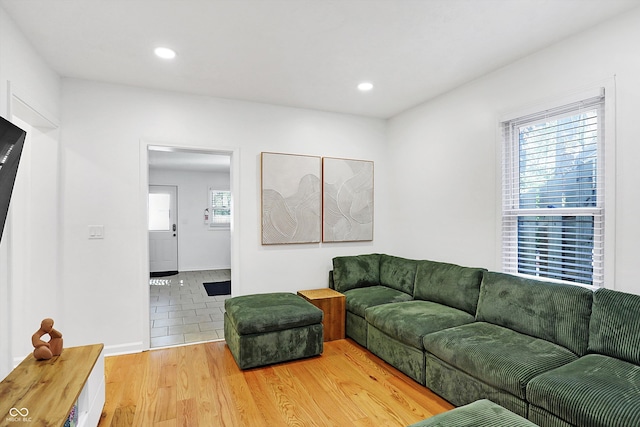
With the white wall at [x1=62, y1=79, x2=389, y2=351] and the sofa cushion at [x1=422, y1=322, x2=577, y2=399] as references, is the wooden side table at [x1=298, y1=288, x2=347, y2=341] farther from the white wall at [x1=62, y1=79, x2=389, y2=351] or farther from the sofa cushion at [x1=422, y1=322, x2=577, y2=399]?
the sofa cushion at [x1=422, y1=322, x2=577, y2=399]

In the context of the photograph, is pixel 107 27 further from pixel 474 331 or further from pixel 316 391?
pixel 474 331

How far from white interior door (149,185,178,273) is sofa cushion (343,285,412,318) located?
567cm

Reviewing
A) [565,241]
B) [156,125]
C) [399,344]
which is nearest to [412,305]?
[399,344]

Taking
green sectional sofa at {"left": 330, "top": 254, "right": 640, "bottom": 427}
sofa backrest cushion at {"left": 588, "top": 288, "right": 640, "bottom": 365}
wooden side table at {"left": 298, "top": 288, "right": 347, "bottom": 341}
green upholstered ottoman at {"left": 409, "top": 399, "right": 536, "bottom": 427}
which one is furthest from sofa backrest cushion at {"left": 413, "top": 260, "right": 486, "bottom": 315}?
green upholstered ottoman at {"left": 409, "top": 399, "right": 536, "bottom": 427}

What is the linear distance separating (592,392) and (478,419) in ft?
2.09

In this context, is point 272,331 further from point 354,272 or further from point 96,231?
point 96,231

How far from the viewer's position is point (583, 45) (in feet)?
8.01

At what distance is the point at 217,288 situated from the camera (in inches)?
248

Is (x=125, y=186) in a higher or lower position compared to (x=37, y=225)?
higher

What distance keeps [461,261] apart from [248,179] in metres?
2.47

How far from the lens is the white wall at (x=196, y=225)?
819 cm

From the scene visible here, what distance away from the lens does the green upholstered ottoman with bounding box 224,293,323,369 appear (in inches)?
116

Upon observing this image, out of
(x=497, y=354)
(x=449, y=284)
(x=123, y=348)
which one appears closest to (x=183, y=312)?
(x=123, y=348)

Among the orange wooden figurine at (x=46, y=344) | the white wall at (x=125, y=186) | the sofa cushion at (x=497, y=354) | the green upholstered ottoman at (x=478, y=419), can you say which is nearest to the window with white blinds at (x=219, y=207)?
the white wall at (x=125, y=186)
